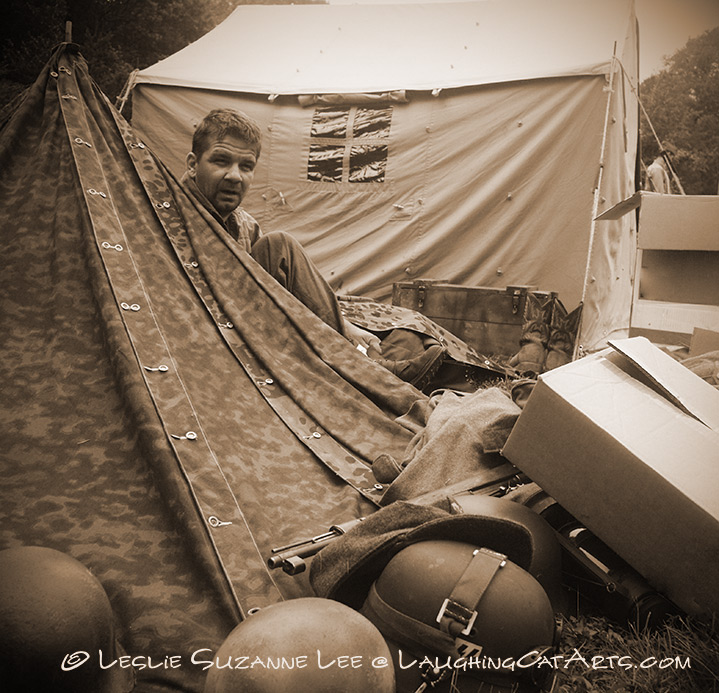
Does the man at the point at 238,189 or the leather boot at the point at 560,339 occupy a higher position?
the man at the point at 238,189

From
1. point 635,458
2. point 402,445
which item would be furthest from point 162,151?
point 635,458

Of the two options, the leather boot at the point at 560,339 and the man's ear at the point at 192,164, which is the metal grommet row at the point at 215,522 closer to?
the man's ear at the point at 192,164

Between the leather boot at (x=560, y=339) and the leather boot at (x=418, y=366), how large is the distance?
3.81 feet

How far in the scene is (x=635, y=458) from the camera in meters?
1.58

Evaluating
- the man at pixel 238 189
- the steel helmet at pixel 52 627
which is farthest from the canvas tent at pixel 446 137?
the steel helmet at pixel 52 627

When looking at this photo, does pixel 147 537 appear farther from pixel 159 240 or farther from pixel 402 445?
pixel 159 240

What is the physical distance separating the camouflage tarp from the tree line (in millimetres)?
5306

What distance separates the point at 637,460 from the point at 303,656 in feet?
3.22

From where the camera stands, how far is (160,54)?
539 inches

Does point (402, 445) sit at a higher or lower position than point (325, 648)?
lower

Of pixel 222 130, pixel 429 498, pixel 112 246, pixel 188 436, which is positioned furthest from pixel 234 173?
pixel 429 498

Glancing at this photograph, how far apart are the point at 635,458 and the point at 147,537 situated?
124 cm

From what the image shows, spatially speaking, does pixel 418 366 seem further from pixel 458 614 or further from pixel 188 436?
pixel 458 614

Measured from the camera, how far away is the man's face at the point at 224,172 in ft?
9.93
